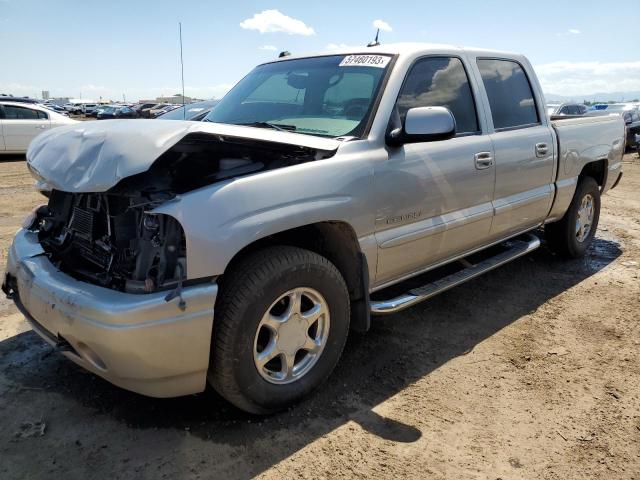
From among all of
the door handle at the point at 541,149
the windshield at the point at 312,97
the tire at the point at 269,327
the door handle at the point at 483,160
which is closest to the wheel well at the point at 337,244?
the tire at the point at 269,327

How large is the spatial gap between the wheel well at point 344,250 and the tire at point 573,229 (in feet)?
10.0

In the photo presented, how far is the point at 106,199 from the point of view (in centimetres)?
255

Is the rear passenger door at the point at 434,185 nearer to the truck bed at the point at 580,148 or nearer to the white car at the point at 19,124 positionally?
the truck bed at the point at 580,148

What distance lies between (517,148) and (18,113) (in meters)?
12.9

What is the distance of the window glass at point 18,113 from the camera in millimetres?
12711

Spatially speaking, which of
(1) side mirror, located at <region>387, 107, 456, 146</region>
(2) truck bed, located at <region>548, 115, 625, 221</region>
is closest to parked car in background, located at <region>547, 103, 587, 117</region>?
(2) truck bed, located at <region>548, 115, 625, 221</region>

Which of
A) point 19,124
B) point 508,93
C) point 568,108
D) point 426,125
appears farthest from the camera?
point 568,108

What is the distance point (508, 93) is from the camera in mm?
4191

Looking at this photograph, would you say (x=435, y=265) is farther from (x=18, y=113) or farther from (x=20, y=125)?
(x=18, y=113)

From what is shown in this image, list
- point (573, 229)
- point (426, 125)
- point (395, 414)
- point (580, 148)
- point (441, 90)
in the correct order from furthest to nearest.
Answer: point (573, 229) → point (580, 148) → point (441, 90) → point (426, 125) → point (395, 414)

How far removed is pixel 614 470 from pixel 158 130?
8.64ft

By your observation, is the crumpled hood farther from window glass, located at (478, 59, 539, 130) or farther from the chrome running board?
window glass, located at (478, 59, 539, 130)

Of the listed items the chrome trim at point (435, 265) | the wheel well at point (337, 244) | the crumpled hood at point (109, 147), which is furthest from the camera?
the chrome trim at point (435, 265)

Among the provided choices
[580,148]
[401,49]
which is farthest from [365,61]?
[580,148]
